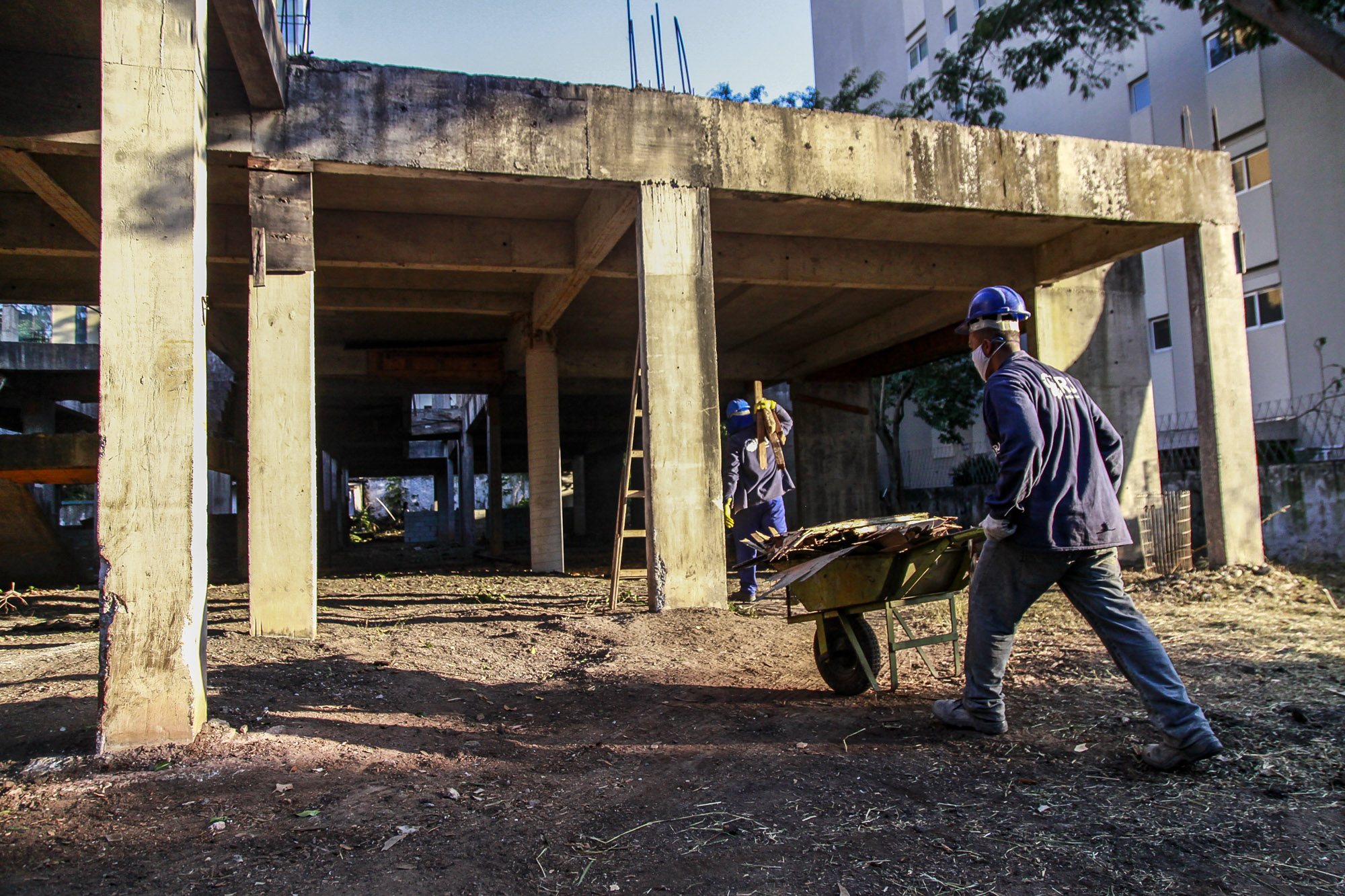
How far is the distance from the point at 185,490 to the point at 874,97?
28196mm

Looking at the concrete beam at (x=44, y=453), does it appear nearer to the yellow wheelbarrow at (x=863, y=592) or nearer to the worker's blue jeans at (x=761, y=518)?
the worker's blue jeans at (x=761, y=518)

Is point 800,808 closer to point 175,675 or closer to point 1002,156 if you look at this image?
point 175,675

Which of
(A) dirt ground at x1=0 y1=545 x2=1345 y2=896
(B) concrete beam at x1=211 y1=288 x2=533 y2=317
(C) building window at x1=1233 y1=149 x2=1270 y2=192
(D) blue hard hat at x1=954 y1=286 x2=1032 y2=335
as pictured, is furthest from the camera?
(C) building window at x1=1233 y1=149 x2=1270 y2=192

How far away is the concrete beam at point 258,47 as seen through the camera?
5.44 meters

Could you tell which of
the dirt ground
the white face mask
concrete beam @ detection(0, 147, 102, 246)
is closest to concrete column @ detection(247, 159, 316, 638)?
the dirt ground

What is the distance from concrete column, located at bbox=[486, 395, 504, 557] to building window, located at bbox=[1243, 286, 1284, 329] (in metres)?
13.3

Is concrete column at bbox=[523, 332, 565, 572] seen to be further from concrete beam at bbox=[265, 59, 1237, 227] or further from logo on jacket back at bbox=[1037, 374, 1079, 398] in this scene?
logo on jacket back at bbox=[1037, 374, 1079, 398]

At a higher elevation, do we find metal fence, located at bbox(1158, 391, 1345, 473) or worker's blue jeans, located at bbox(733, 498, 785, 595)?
metal fence, located at bbox(1158, 391, 1345, 473)

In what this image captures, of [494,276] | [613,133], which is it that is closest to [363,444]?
[494,276]

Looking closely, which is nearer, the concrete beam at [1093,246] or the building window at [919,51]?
the concrete beam at [1093,246]

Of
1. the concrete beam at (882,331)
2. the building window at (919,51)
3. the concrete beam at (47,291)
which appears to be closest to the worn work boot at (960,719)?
the concrete beam at (882,331)

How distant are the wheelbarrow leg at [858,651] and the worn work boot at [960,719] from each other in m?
0.47

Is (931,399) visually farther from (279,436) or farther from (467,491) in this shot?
(279,436)

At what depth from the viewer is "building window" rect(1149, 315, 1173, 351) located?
17.2 metres
